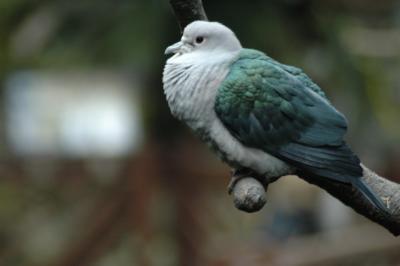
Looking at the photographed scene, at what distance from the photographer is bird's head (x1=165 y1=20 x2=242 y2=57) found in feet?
10.8

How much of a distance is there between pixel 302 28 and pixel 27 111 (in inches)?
257

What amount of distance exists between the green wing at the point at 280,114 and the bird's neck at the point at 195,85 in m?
0.03

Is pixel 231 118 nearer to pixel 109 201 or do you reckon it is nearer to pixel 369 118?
pixel 109 201

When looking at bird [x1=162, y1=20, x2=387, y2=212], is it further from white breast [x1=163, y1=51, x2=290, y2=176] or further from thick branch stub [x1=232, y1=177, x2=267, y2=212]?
thick branch stub [x1=232, y1=177, x2=267, y2=212]

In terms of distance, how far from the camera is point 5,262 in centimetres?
762

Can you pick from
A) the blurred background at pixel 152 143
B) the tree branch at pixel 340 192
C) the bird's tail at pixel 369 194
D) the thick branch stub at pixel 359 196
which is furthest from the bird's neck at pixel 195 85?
the blurred background at pixel 152 143

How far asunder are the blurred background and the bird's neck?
327 cm

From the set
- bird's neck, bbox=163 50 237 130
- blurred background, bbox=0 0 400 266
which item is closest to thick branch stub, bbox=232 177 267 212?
bird's neck, bbox=163 50 237 130

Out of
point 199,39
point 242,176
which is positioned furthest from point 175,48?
point 242,176

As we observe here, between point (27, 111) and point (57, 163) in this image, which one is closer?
point (57, 163)

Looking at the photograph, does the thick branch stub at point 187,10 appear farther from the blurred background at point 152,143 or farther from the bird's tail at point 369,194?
the blurred background at point 152,143

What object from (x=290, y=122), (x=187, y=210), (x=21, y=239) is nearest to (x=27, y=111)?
(x=21, y=239)

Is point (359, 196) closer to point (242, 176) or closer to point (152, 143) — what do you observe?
point (242, 176)

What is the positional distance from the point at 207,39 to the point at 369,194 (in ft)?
2.34
